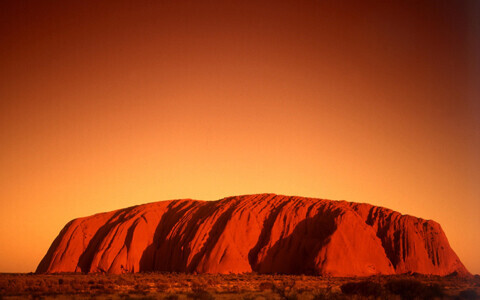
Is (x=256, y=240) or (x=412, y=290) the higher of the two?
(x=412, y=290)

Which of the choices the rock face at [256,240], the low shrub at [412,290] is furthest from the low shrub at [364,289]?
the rock face at [256,240]

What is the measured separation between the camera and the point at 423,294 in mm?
25609

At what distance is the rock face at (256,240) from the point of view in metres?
51.2

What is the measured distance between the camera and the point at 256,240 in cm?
5538

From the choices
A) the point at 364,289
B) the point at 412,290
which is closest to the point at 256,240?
the point at 364,289

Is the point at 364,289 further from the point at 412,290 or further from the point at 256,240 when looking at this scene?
the point at 256,240

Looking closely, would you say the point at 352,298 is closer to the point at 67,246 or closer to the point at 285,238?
the point at 285,238

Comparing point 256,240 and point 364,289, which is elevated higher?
point 364,289

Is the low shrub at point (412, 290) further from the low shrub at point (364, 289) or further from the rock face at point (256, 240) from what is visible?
the rock face at point (256, 240)

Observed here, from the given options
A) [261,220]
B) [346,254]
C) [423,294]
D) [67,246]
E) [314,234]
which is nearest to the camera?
[423,294]

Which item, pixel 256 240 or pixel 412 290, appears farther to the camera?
pixel 256 240

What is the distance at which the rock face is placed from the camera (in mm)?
51156

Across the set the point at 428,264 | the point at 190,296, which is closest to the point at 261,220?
the point at 428,264

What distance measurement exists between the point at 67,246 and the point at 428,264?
4614 centimetres
